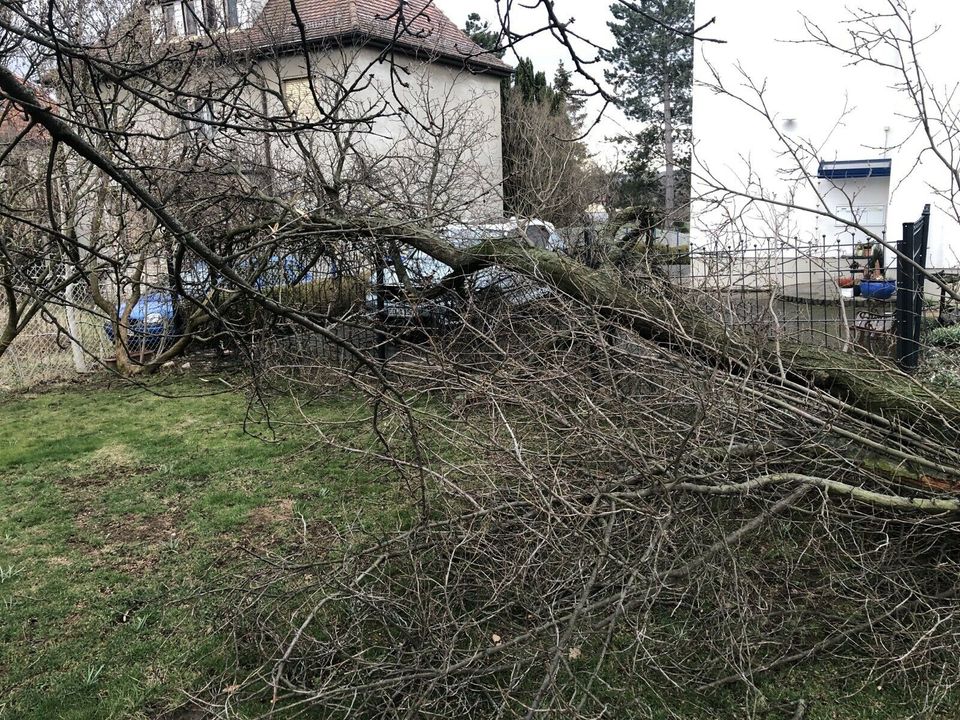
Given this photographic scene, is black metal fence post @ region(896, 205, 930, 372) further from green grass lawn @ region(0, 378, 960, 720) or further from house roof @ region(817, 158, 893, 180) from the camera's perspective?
green grass lawn @ region(0, 378, 960, 720)

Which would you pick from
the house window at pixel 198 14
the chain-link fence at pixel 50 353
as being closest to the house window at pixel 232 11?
the house window at pixel 198 14

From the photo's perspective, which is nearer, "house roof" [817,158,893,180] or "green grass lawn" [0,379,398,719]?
"green grass lawn" [0,379,398,719]

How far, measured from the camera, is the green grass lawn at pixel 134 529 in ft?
10.3

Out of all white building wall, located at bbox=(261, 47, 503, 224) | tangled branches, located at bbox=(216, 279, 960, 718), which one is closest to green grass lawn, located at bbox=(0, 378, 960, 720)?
tangled branches, located at bbox=(216, 279, 960, 718)

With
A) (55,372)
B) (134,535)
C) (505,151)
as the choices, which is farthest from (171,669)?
(505,151)

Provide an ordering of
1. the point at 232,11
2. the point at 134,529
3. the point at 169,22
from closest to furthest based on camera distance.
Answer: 1. the point at 134,529
2. the point at 169,22
3. the point at 232,11

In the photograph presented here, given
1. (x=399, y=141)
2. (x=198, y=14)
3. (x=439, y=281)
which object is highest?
(x=198, y=14)

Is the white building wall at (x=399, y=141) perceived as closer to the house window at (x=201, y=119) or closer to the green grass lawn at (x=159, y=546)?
the house window at (x=201, y=119)

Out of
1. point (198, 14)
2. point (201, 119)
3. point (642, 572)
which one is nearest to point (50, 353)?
point (198, 14)

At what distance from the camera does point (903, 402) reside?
3.56 metres

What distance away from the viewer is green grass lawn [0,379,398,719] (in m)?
3.13

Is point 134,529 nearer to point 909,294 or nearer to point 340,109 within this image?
point 340,109

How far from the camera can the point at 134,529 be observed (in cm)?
473

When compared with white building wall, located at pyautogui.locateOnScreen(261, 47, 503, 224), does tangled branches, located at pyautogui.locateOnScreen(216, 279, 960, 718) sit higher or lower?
lower
